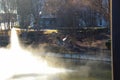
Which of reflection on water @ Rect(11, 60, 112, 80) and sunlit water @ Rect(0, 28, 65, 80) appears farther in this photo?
sunlit water @ Rect(0, 28, 65, 80)

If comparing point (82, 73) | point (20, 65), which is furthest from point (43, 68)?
point (82, 73)

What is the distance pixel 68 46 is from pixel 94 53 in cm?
193

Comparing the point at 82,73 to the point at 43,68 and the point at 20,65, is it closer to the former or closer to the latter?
the point at 43,68

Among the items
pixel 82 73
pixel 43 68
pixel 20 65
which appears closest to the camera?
pixel 82 73

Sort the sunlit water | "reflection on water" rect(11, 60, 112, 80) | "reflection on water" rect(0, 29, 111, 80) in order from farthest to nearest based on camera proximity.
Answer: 1. the sunlit water
2. "reflection on water" rect(0, 29, 111, 80)
3. "reflection on water" rect(11, 60, 112, 80)

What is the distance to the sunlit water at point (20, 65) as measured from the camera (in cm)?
913

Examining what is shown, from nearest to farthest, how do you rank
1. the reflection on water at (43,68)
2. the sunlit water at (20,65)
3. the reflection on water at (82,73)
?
the reflection on water at (82,73)
the reflection on water at (43,68)
the sunlit water at (20,65)

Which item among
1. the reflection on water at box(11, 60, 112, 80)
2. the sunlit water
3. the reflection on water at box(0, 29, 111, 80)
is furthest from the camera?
the sunlit water

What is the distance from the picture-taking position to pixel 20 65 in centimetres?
1121

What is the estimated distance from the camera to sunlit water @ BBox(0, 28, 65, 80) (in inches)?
360

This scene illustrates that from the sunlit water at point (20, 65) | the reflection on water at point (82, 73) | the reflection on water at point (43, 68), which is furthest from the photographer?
the sunlit water at point (20, 65)

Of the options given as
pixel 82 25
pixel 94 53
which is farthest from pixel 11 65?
pixel 82 25
